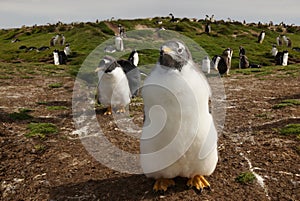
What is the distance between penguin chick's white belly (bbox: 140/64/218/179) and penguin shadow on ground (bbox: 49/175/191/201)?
0.33 meters

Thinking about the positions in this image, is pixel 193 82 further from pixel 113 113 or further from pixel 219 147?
pixel 113 113

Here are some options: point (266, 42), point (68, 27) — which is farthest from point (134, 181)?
point (68, 27)

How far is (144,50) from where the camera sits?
92.6 feet

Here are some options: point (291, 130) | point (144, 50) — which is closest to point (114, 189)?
point (291, 130)

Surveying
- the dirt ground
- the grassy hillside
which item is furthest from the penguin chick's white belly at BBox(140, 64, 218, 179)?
the grassy hillside

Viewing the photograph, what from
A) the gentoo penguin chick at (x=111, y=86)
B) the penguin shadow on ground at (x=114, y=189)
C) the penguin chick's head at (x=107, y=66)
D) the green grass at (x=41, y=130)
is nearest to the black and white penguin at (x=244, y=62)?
the gentoo penguin chick at (x=111, y=86)

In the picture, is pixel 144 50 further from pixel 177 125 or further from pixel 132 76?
pixel 177 125

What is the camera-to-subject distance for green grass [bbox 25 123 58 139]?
7782 millimetres

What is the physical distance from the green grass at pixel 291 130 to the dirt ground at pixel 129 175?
0.59 feet

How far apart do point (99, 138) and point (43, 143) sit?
1265mm

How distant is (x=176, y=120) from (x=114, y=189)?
66.1 inches

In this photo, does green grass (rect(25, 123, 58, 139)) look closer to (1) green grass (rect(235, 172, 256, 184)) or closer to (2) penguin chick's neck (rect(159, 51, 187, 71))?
(1) green grass (rect(235, 172, 256, 184))

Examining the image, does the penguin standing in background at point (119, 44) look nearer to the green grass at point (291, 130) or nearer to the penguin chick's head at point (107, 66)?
the penguin chick's head at point (107, 66)

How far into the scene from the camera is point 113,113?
980 centimetres
